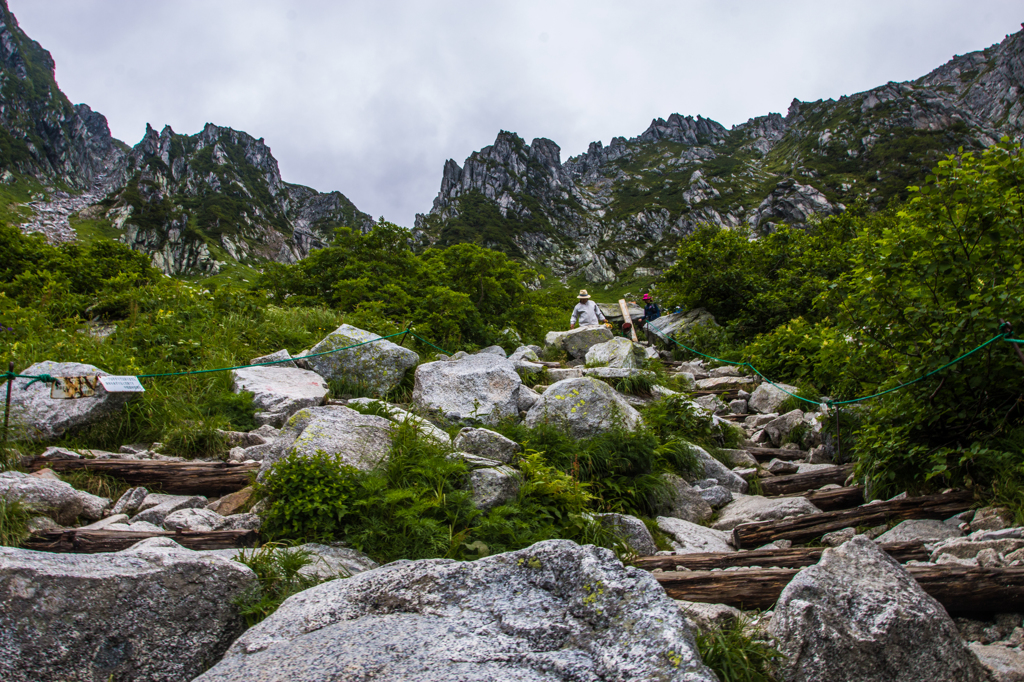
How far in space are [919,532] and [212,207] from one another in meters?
149

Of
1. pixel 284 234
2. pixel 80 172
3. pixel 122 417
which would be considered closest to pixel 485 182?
pixel 284 234

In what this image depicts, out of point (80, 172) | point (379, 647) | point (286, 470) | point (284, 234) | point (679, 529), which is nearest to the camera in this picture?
point (379, 647)

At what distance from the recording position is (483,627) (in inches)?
103

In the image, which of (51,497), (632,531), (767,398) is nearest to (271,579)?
(51,497)

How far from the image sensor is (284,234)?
14350 centimetres

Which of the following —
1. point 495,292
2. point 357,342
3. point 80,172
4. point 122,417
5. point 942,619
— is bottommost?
point 942,619

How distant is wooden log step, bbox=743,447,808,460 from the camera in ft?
26.4

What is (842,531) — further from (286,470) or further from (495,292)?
(495,292)

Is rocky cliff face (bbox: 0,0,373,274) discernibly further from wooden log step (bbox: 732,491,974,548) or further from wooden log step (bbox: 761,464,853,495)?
wooden log step (bbox: 732,491,974,548)

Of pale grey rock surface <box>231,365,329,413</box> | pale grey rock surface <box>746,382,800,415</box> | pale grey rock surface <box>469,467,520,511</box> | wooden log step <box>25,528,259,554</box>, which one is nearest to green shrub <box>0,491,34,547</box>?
wooden log step <box>25,528,259,554</box>

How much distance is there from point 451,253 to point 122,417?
9802mm

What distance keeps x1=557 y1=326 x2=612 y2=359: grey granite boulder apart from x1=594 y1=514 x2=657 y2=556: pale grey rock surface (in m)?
9.89

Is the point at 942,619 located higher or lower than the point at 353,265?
lower

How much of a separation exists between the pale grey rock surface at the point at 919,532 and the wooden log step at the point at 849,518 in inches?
7.2
